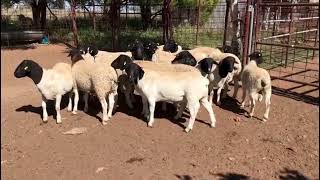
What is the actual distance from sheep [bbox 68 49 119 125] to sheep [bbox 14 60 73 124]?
0.62 feet

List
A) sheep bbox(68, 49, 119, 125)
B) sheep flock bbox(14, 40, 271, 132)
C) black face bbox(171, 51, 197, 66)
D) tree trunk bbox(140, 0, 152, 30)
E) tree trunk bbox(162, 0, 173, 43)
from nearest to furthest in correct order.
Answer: sheep flock bbox(14, 40, 271, 132) < sheep bbox(68, 49, 119, 125) < black face bbox(171, 51, 197, 66) < tree trunk bbox(162, 0, 173, 43) < tree trunk bbox(140, 0, 152, 30)

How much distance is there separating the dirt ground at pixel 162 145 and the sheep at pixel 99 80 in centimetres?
39

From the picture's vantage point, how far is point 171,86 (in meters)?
6.82

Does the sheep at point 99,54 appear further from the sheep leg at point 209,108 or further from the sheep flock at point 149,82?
the sheep leg at point 209,108

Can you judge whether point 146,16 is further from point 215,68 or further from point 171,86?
point 171,86

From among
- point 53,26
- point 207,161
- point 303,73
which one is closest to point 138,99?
point 207,161

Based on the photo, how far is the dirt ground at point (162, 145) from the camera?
223 inches

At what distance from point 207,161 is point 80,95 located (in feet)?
13.4

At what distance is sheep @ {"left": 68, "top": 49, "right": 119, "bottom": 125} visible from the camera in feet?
23.7

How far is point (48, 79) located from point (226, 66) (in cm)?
332

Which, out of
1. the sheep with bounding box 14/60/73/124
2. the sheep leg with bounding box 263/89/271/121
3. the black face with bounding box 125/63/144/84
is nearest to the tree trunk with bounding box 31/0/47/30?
the sheep with bounding box 14/60/73/124

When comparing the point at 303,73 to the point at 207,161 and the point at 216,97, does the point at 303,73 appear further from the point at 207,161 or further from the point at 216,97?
the point at 207,161

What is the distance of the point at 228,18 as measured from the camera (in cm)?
1308

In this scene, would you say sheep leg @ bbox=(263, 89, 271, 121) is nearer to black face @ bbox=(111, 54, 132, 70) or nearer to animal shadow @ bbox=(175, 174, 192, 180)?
black face @ bbox=(111, 54, 132, 70)
